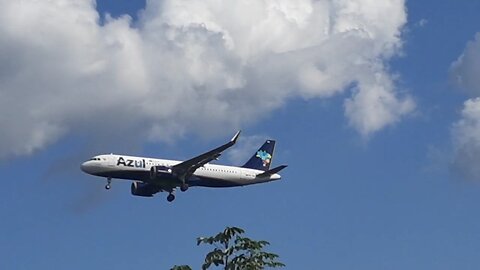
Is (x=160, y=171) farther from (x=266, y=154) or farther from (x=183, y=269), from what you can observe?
(x=183, y=269)

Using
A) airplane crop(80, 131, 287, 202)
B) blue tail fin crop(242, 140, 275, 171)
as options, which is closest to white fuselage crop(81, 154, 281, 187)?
airplane crop(80, 131, 287, 202)

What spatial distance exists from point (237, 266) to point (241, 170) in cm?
10588

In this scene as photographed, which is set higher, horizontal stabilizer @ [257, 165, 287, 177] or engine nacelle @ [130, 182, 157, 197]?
horizontal stabilizer @ [257, 165, 287, 177]

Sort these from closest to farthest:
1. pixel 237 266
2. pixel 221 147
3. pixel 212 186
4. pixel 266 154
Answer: pixel 237 266, pixel 221 147, pixel 212 186, pixel 266 154

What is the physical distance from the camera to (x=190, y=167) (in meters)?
149

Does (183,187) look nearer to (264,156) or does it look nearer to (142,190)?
(142,190)

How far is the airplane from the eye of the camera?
14612 cm

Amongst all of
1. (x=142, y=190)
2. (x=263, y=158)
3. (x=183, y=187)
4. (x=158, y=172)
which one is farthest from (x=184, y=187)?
(x=263, y=158)

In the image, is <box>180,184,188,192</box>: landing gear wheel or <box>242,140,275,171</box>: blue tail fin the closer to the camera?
<box>180,184,188,192</box>: landing gear wheel

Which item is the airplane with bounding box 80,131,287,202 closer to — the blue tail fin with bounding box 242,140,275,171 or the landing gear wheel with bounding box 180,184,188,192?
the landing gear wheel with bounding box 180,184,188,192

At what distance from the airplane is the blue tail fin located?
9512 mm

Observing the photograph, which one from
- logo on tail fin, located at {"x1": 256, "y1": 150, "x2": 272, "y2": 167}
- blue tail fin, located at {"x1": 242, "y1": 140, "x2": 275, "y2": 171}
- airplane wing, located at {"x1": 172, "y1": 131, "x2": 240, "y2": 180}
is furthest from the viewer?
logo on tail fin, located at {"x1": 256, "y1": 150, "x2": 272, "y2": 167}

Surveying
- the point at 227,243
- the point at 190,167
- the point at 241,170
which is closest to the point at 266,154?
the point at 241,170

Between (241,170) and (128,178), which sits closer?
(128,178)
